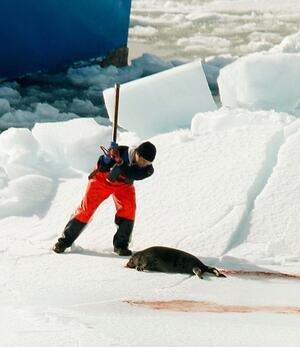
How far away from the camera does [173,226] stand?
15.6ft

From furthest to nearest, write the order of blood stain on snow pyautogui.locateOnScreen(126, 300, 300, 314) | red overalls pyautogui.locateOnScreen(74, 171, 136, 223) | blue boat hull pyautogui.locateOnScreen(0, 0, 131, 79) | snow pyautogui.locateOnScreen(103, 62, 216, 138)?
blue boat hull pyautogui.locateOnScreen(0, 0, 131, 79) < snow pyautogui.locateOnScreen(103, 62, 216, 138) < red overalls pyautogui.locateOnScreen(74, 171, 136, 223) < blood stain on snow pyautogui.locateOnScreen(126, 300, 300, 314)

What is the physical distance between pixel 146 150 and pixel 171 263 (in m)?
0.56

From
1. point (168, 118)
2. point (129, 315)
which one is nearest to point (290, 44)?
point (168, 118)

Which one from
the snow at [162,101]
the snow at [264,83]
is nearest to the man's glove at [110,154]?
the snow at [162,101]

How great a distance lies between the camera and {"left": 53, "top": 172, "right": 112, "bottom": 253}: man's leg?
14.1ft

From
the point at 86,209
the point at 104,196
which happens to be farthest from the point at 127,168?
the point at 86,209

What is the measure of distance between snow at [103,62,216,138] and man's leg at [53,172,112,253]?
2105 mm

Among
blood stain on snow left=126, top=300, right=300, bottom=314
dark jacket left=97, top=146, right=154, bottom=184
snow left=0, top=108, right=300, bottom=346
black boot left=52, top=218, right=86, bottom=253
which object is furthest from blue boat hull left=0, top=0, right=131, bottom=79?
blood stain on snow left=126, top=300, right=300, bottom=314

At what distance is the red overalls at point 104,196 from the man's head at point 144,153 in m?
0.17

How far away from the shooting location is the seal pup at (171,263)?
4055 millimetres

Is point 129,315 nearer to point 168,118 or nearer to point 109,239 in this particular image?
point 109,239

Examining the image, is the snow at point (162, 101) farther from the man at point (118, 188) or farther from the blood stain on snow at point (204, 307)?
the blood stain on snow at point (204, 307)

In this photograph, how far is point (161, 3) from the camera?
16469 millimetres

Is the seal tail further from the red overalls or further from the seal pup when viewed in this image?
the red overalls
